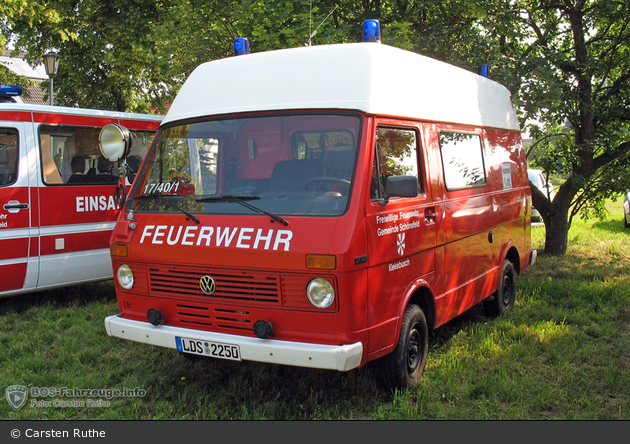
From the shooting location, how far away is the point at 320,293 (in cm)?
386

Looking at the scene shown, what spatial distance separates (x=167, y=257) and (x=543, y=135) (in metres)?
8.09

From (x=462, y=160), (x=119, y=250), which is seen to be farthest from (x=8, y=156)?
(x=462, y=160)

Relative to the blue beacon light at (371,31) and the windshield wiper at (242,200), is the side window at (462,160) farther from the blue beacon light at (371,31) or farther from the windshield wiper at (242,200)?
the windshield wiper at (242,200)

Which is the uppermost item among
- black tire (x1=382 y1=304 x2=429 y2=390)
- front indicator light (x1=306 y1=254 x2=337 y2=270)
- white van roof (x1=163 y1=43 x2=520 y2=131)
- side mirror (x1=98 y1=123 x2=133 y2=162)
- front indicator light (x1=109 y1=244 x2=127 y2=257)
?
white van roof (x1=163 y1=43 x2=520 y2=131)

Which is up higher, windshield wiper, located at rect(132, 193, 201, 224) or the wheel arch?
windshield wiper, located at rect(132, 193, 201, 224)

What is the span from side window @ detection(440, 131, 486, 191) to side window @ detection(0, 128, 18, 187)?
492 cm

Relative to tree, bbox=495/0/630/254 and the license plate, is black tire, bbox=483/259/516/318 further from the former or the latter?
the license plate

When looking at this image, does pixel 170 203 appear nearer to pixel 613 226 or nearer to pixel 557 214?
pixel 557 214

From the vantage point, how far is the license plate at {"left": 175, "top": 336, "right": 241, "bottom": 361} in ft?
13.0

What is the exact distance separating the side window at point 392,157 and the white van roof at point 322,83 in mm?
163

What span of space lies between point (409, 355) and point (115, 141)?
3.18 meters

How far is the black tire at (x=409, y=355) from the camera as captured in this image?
4.40 metres

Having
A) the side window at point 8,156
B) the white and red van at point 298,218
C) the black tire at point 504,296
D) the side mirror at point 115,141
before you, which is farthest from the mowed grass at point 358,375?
the side mirror at point 115,141

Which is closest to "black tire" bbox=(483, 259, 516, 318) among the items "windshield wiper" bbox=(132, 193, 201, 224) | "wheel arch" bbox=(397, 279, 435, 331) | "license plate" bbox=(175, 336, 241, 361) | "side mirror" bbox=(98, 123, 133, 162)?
"wheel arch" bbox=(397, 279, 435, 331)
